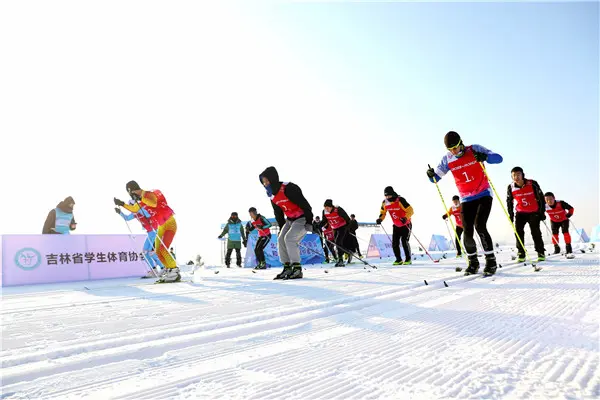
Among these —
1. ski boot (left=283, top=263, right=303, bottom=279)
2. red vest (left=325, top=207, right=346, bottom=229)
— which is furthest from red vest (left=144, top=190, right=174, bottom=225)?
red vest (left=325, top=207, right=346, bottom=229)

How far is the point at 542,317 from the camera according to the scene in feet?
6.44

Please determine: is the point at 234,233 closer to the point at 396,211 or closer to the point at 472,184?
the point at 396,211

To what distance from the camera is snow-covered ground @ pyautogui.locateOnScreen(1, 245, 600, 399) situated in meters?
1.12

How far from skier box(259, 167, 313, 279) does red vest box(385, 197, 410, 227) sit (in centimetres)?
409

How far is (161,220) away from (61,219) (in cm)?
457

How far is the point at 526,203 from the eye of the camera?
23.9 feet

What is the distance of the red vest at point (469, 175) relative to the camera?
517 cm

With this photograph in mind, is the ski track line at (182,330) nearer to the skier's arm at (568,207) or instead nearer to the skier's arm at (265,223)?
the skier's arm at (265,223)

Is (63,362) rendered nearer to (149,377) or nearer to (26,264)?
(149,377)

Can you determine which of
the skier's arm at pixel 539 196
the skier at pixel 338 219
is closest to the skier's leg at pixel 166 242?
the skier at pixel 338 219

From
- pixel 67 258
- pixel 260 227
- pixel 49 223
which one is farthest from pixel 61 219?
pixel 260 227

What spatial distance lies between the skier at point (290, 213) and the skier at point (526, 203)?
432 cm

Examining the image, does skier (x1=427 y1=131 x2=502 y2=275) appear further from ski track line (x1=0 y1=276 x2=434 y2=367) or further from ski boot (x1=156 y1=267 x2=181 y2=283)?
ski boot (x1=156 y1=267 x2=181 y2=283)

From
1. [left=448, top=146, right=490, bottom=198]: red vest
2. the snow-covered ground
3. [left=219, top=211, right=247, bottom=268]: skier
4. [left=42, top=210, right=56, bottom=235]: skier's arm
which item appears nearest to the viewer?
the snow-covered ground
